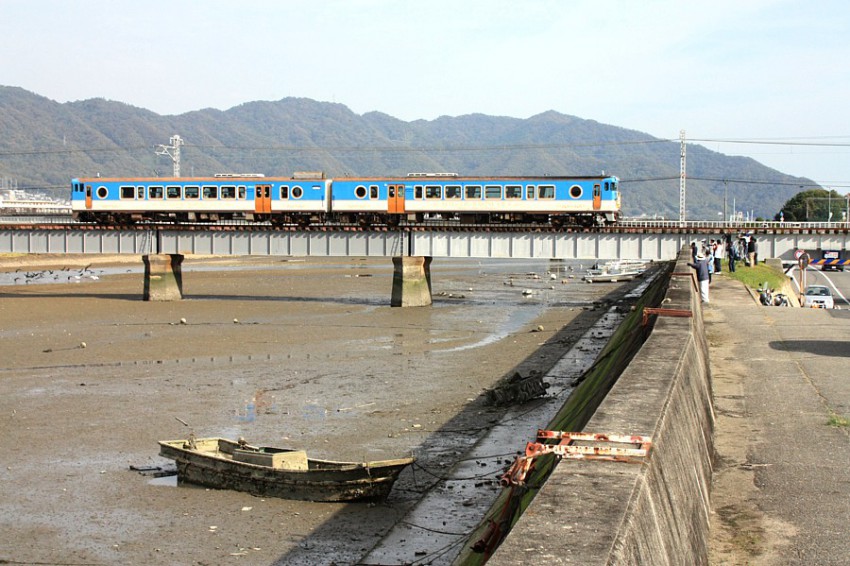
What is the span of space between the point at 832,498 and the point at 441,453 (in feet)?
30.8

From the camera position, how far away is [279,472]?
46.2 feet

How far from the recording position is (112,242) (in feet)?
178

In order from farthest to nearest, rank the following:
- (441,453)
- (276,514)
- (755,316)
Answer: (755,316), (441,453), (276,514)

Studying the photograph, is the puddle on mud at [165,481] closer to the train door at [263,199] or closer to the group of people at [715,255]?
the group of people at [715,255]

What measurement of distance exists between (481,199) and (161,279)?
17537 millimetres

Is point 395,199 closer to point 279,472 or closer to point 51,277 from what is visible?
point 51,277

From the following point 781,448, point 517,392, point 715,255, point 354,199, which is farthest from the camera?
point 354,199

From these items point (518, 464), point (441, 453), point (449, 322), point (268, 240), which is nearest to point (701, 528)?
point (518, 464)

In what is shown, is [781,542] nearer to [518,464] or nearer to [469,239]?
[518,464]

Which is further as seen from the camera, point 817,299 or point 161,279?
point 161,279

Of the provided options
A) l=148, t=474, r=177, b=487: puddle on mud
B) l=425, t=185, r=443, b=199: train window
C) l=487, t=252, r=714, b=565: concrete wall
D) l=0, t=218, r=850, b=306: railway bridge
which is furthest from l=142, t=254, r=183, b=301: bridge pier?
l=487, t=252, r=714, b=565: concrete wall

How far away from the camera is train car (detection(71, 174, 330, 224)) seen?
173 ft

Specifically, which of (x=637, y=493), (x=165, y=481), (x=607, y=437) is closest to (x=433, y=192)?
(x=165, y=481)

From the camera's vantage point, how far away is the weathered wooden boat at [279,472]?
44.9 feet
